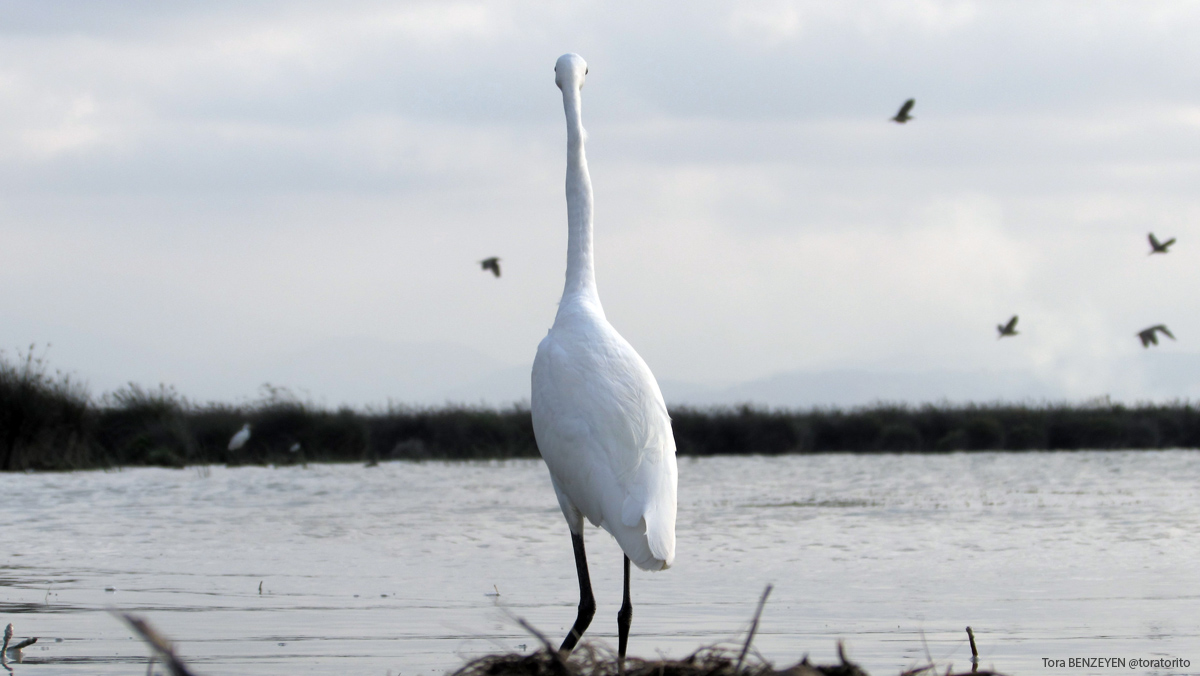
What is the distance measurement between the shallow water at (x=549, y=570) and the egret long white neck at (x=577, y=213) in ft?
5.48

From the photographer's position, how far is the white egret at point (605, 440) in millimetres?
4910

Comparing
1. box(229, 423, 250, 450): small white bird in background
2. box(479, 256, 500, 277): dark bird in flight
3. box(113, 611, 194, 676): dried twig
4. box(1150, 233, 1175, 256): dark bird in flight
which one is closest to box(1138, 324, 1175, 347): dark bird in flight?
box(1150, 233, 1175, 256): dark bird in flight

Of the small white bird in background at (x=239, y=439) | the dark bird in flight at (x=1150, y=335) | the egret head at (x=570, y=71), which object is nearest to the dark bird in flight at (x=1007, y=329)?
the dark bird in flight at (x=1150, y=335)

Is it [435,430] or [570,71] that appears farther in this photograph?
[435,430]

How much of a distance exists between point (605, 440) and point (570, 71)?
2319 millimetres

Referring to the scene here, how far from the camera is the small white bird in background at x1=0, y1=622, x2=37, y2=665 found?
512 cm

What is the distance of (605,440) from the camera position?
5129mm

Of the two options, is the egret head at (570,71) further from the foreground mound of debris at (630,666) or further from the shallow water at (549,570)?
the foreground mound of debris at (630,666)

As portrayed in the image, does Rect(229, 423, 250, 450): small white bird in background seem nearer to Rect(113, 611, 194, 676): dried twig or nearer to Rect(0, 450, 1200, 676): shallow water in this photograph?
Rect(0, 450, 1200, 676): shallow water

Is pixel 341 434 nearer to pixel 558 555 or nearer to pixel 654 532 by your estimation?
pixel 558 555

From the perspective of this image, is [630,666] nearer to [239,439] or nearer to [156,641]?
[156,641]

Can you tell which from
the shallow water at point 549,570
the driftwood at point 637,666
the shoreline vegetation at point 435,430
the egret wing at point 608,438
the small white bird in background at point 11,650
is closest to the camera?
the driftwood at point 637,666

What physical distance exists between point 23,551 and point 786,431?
1995 centimetres

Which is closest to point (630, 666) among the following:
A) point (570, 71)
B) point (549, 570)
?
point (570, 71)
